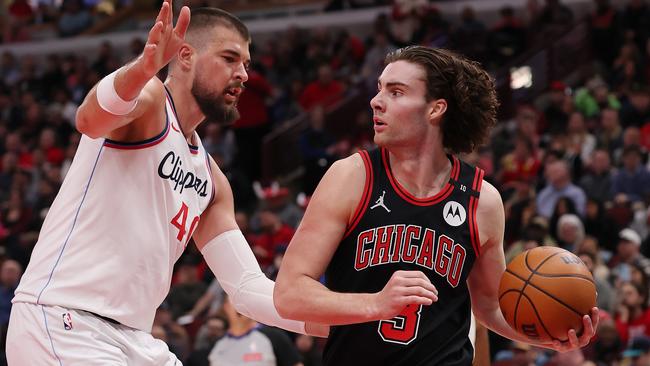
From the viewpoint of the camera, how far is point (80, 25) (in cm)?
2319

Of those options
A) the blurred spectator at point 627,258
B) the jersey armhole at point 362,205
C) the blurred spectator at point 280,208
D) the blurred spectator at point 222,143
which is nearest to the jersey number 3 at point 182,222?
the jersey armhole at point 362,205

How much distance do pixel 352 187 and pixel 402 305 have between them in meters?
0.63

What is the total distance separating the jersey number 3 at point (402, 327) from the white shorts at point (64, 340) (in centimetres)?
113

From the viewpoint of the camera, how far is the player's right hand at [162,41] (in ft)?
13.6

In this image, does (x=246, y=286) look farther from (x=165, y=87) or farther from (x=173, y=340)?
(x=173, y=340)

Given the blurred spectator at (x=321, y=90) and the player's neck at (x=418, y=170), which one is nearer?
the player's neck at (x=418, y=170)

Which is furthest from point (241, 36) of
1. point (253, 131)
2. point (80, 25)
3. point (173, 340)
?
point (80, 25)

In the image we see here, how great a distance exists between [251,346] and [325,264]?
17.8 feet

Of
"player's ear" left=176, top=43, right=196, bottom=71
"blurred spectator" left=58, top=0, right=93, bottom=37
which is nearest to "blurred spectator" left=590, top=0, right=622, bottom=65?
"blurred spectator" left=58, top=0, right=93, bottom=37

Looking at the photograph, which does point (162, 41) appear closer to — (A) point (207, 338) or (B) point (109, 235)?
(B) point (109, 235)

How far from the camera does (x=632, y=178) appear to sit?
39.2ft

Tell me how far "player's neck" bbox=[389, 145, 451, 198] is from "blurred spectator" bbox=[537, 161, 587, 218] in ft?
24.7

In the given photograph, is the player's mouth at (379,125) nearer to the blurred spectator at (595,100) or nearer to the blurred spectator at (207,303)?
the blurred spectator at (207,303)

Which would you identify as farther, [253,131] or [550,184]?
[253,131]
